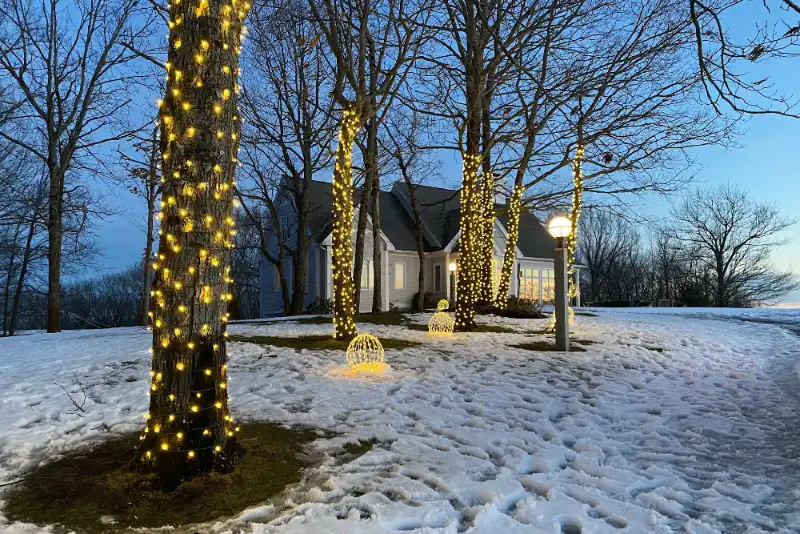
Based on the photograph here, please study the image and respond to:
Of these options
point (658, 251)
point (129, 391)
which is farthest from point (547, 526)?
point (658, 251)

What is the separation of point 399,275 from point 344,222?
44.4 ft

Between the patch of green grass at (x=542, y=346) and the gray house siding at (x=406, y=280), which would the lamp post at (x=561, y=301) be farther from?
the gray house siding at (x=406, y=280)

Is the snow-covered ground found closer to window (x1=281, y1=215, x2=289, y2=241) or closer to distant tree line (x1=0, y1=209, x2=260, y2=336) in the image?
distant tree line (x1=0, y1=209, x2=260, y2=336)

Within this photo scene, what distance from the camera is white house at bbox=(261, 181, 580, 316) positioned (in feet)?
68.5

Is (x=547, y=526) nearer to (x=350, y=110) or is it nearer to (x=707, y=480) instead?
(x=707, y=480)

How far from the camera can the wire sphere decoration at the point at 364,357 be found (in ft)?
20.8

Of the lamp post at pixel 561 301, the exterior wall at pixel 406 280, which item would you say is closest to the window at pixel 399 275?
the exterior wall at pixel 406 280

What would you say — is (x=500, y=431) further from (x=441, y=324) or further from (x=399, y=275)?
(x=399, y=275)

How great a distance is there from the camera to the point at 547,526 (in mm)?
2590

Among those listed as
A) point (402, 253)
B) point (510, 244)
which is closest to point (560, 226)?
point (510, 244)

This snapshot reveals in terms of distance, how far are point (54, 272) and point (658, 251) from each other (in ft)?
152

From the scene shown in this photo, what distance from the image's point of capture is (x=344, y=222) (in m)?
8.98

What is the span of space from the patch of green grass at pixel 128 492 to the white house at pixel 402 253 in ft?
52.0

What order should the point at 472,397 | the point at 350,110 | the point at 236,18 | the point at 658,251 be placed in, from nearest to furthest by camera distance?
the point at 236,18 < the point at 472,397 < the point at 350,110 < the point at 658,251
